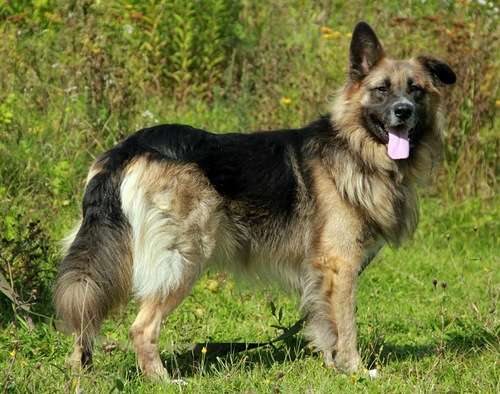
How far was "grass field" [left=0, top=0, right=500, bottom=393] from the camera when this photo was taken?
5043mm

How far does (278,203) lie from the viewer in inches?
209

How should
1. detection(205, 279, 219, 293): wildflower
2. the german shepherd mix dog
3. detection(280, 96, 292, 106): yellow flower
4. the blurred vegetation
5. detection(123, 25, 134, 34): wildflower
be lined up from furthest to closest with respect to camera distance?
1. detection(123, 25, 134, 34): wildflower
2. detection(280, 96, 292, 106): yellow flower
3. the blurred vegetation
4. detection(205, 279, 219, 293): wildflower
5. the german shepherd mix dog

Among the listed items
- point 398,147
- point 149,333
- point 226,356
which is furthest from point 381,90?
point 149,333

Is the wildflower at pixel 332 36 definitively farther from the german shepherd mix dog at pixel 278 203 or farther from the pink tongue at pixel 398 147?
the pink tongue at pixel 398 147

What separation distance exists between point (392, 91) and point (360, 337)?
1.58 m

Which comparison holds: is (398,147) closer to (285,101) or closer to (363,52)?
(363,52)

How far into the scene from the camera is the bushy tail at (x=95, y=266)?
4531mm

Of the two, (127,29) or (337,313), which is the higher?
(127,29)

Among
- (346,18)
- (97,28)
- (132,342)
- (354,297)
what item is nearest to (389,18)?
(346,18)

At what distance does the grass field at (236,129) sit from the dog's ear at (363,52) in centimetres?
134

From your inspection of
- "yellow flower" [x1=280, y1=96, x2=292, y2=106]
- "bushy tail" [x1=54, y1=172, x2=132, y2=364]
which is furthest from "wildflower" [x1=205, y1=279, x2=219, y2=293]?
"yellow flower" [x1=280, y1=96, x2=292, y2=106]

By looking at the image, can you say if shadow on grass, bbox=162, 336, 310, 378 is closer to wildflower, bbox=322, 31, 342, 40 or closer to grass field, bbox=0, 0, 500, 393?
grass field, bbox=0, 0, 500, 393

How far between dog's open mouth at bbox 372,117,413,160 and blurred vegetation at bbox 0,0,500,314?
2900 millimetres

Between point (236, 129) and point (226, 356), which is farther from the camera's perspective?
point (236, 129)
